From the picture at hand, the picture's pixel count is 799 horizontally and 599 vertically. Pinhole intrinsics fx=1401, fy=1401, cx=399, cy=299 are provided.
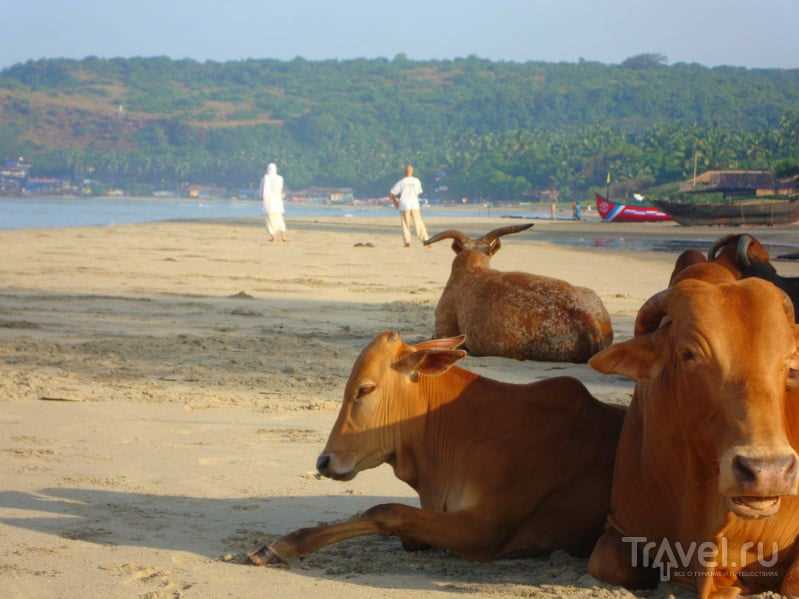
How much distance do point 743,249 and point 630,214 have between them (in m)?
49.1

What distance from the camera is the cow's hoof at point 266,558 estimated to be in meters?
5.34

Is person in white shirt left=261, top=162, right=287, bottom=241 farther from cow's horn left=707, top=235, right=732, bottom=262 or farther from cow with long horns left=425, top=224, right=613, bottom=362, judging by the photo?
cow's horn left=707, top=235, right=732, bottom=262

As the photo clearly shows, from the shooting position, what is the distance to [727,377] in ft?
14.2

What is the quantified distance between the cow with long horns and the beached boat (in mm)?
43946

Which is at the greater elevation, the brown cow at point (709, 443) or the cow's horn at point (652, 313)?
the cow's horn at point (652, 313)

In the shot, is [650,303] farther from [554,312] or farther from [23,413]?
[554,312]

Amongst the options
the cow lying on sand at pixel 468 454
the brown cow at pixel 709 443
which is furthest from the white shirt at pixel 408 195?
the brown cow at pixel 709 443

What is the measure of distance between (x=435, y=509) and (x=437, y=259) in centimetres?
2030

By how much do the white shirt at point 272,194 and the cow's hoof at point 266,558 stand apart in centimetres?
2694

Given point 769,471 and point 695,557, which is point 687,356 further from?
point 695,557

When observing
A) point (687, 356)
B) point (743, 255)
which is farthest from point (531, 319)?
point (687, 356)

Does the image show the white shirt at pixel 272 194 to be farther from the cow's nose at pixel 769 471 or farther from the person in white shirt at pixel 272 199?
the cow's nose at pixel 769 471

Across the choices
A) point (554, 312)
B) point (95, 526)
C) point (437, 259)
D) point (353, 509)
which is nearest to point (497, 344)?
point (554, 312)

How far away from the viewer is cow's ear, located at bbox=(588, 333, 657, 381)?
4.68 metres
